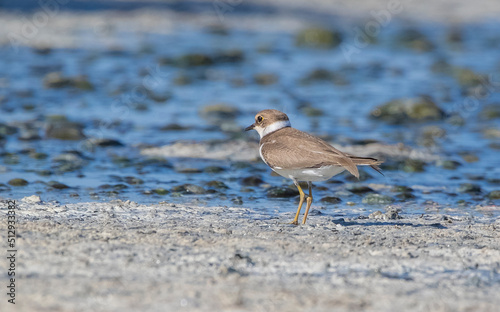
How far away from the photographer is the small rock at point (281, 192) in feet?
25.3

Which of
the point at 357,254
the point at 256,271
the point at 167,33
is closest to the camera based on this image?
the point at 256,271

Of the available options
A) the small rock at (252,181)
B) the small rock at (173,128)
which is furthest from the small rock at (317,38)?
the small rock at (252,181)

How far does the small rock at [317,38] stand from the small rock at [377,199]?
11.7m

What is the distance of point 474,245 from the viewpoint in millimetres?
5562

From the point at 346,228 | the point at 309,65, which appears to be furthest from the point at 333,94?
the point at 346,228

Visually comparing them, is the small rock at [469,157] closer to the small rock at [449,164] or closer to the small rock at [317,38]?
the small rock at [449,164]

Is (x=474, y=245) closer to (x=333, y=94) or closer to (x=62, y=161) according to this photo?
(x=62, y=161)

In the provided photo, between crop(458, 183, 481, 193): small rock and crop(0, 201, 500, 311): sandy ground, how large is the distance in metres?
1.58

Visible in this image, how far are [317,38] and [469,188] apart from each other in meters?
11.5

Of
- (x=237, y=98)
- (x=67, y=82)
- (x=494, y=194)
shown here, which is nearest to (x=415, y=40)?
(x=237, y=98)

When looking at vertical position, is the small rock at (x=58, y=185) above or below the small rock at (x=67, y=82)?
below

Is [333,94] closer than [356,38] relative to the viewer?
Yes

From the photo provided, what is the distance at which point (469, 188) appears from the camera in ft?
26.6

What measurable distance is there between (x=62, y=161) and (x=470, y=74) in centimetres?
979
